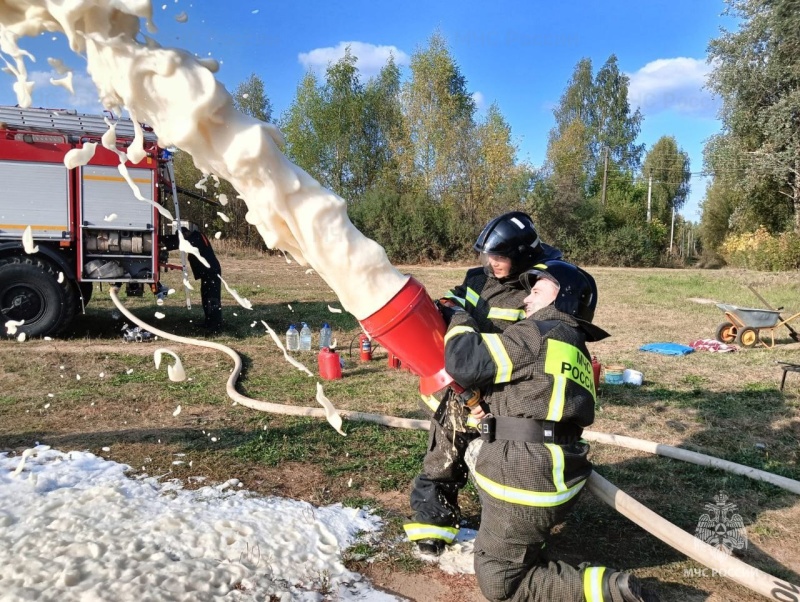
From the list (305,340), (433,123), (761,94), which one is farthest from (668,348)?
(433,123)

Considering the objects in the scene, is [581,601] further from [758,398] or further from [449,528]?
[758,398]

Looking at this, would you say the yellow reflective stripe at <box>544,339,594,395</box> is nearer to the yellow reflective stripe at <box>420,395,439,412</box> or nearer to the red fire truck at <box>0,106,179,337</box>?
the yellow reflective stripe at <box>420,395,439,412</box>

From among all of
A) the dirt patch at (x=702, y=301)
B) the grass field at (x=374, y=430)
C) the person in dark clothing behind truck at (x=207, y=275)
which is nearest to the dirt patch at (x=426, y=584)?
the grass field at (x=374, y=430)

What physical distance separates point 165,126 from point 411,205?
103 feet

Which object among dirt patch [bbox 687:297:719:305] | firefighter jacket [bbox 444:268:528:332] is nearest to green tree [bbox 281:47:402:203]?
dirt patch [bbox 687:297:719:305]

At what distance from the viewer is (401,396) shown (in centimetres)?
644

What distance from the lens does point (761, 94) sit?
26.4 m

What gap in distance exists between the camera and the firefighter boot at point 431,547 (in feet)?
10.9

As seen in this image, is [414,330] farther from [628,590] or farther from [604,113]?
[604,113]

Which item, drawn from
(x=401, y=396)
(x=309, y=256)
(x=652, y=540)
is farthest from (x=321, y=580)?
(x=401, y=396)

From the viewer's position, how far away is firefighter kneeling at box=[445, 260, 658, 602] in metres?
2.68

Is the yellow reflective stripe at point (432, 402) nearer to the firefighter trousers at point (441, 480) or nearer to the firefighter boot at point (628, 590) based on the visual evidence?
the firefighter trousers at point (441, 480)

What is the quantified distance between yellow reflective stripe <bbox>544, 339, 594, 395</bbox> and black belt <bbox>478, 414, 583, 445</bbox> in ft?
0.74

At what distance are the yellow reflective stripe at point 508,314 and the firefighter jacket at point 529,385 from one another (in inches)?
22.9
